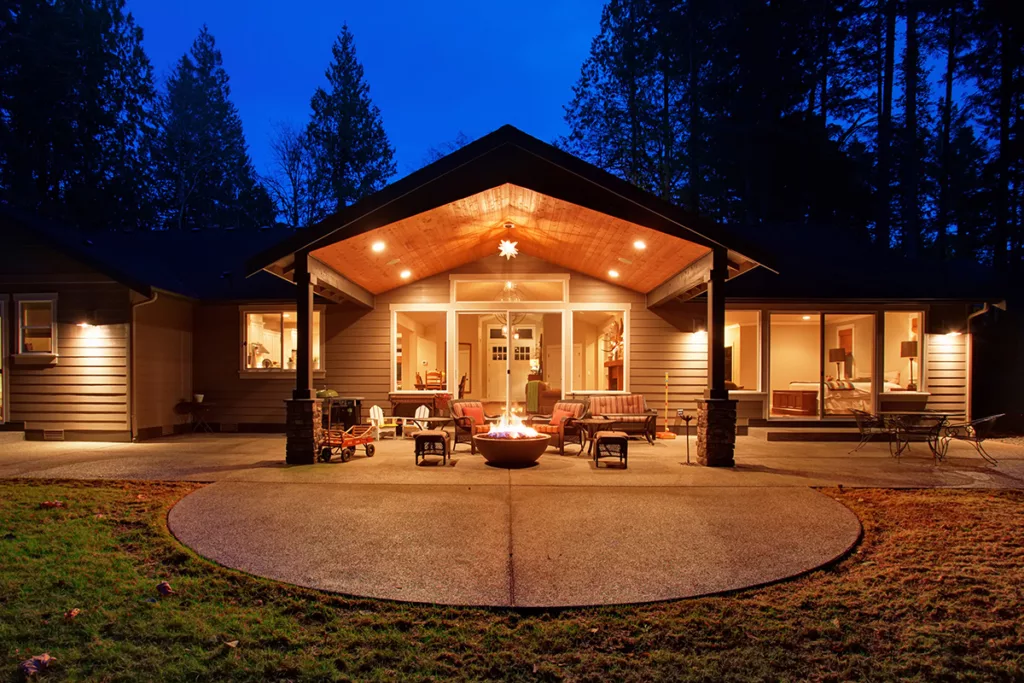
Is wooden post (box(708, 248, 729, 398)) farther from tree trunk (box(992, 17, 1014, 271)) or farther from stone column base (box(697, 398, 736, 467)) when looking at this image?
tree trunk (box(992, 17, 1014, 271))

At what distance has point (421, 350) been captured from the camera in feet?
39.6

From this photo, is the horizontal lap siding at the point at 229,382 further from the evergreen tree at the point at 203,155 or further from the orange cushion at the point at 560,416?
the evergreen tree at the point at 203,155

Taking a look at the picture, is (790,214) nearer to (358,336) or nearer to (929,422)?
(929,422)

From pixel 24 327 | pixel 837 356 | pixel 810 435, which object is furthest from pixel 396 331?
pixel 837 356

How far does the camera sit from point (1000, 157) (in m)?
17.1

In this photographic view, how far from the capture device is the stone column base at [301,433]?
7.40m

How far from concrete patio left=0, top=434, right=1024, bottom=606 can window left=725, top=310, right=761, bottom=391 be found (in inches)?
166

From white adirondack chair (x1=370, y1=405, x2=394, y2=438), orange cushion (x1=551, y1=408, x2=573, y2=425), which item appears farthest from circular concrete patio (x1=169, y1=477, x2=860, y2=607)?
white adirondack chair (x1=370, y1=405, x2=394, y2=438)

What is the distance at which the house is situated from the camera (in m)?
7.43

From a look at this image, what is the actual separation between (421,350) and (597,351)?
3.70 metres

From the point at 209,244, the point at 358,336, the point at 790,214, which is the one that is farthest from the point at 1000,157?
the point at 209,244

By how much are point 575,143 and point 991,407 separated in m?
16.4

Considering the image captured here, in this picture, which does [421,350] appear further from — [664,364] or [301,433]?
[664,364]

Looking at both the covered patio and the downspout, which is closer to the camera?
the covered patio
